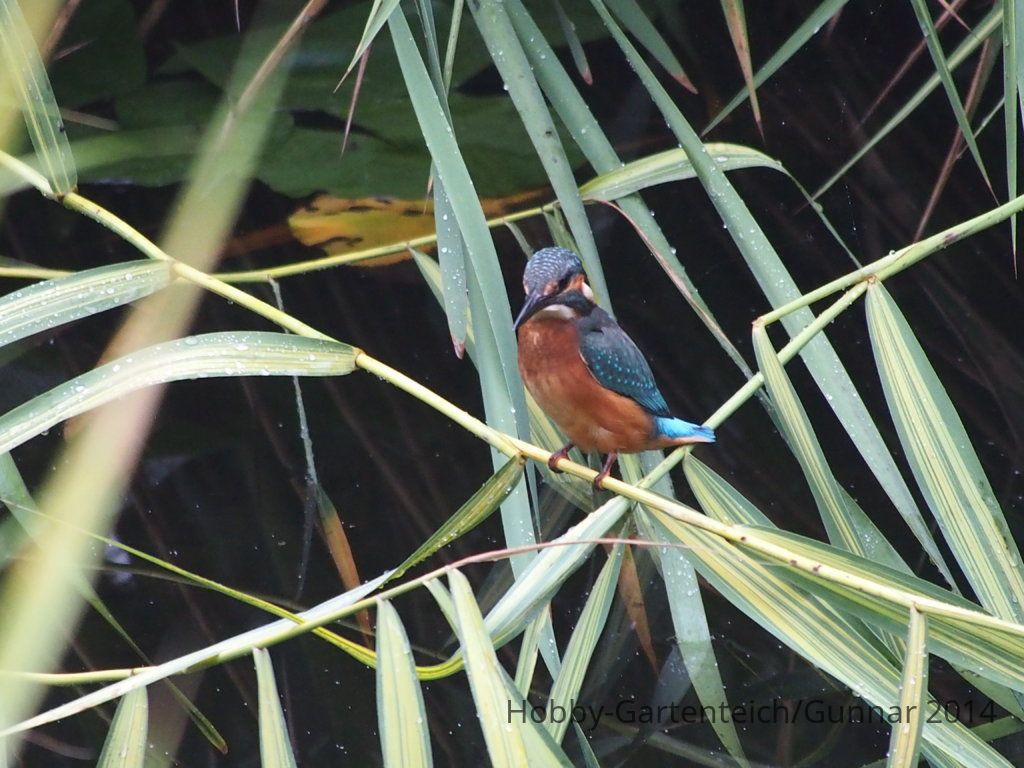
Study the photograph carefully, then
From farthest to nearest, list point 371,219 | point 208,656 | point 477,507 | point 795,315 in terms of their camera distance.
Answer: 1. point 371,219
2. point 795,315
3. point 477,507
4. point 208,656

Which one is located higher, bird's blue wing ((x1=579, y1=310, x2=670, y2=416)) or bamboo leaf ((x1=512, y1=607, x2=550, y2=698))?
bird's blue wing ((x1=579, y1=310, x2=670, y2=416))

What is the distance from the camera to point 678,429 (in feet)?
6.15

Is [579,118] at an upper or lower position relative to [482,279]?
upper

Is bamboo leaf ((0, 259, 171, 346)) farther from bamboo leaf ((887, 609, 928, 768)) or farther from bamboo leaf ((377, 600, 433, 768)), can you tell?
bamboo leaf ((887, 609, 928, 768))

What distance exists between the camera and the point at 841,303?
1.38 meters

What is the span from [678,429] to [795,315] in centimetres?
32

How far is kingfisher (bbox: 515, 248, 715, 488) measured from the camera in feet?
6.14

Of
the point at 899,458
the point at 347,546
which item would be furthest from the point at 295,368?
the point at 899,458

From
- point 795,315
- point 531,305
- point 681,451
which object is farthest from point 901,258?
point 531,305

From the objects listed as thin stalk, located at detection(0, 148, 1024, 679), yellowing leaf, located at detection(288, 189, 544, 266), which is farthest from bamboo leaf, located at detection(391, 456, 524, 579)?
yellowing leaf, located at detection(288, 189, 544, 266)

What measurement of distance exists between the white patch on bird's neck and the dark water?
735 millimetres

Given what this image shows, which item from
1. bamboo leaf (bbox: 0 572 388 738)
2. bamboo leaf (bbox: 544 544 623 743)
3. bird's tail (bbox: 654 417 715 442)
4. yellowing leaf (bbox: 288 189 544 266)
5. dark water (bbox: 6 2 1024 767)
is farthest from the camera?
yellowing leaf (bbox: 288 189 544 266)

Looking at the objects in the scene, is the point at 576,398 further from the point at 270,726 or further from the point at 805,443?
the point at 270,726

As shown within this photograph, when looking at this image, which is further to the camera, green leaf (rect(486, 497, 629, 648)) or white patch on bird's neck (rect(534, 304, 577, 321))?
white patch on bird's neck (rect(534, 304, 577, 321))
